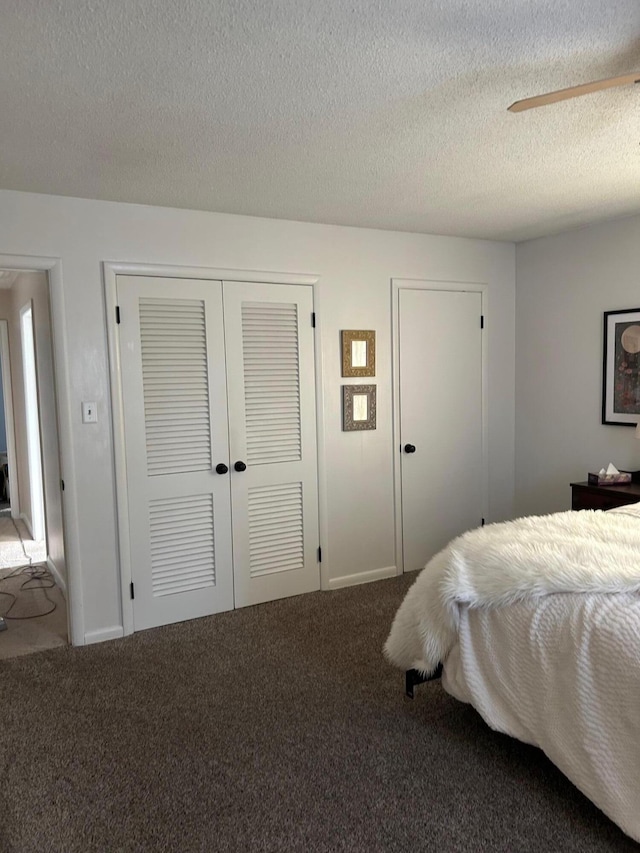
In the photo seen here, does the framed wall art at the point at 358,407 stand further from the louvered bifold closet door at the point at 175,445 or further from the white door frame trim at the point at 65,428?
the white door frame trim at the point at 65,428

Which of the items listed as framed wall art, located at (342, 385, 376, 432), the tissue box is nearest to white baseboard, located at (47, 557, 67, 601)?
framed wall art, located at (342, 385, 376, 432)

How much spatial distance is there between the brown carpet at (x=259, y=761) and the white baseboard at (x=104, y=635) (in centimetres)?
7

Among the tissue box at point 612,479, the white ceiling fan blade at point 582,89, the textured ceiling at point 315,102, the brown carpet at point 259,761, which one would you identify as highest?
the textured ceiling at point 315,102

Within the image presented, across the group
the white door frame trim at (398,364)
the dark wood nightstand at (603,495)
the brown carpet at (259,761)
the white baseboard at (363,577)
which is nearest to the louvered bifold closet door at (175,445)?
the brown carpet at (259,761)

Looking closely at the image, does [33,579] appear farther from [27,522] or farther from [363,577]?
[363,577]

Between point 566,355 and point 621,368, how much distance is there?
0.44 meters

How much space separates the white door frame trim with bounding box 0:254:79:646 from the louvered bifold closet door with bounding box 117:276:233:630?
288 millimetres

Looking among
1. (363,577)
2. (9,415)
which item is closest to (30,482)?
(9,415)

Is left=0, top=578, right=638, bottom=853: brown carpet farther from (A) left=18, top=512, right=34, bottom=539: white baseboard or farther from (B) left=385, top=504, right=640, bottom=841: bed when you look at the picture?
(A) left=18, top=512, right=34, bottom=539: white baseboard

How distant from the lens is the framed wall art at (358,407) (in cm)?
396

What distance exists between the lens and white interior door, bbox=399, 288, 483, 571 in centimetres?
419

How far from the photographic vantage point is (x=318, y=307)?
12.5 feet

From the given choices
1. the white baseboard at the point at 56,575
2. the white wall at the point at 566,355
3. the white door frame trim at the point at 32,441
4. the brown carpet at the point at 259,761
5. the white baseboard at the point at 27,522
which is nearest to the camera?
the brown carpet at the point at 259,761

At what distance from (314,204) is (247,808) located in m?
2.82
